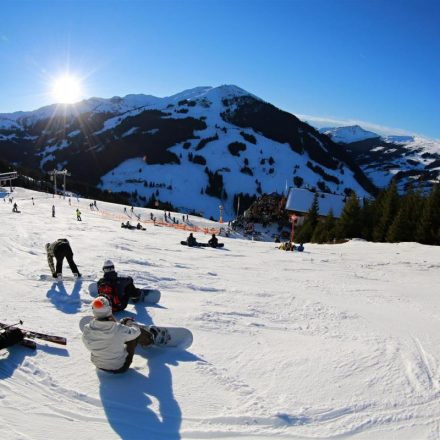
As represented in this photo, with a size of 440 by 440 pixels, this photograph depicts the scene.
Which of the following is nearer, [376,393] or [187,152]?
[376,393]

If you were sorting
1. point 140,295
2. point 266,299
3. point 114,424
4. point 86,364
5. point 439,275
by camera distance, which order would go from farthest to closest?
point 439,275 < point 266,299 < point 140,295 < point 86,364 < point 114,424

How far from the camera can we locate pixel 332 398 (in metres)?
4.88

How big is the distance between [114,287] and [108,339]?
2597mm

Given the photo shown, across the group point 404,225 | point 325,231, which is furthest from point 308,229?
point 404,225

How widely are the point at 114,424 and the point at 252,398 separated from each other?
169cm

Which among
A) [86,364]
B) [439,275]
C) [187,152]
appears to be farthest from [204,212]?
[86,364]

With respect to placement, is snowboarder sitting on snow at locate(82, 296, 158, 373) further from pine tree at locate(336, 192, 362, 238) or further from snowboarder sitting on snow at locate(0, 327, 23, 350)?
pine tree at locate(336, 192, 362, 238)

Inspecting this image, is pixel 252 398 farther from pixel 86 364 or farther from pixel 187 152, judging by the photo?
pixel 187 152

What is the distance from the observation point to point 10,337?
17.5ft

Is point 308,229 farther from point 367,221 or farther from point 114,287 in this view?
point 114,287

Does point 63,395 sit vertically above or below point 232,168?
below


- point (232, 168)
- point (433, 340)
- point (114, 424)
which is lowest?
point (114, 424)

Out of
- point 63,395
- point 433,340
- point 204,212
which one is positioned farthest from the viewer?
point 204,212

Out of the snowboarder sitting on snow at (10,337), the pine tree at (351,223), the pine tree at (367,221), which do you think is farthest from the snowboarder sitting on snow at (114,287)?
the pine tree at (351,223)
